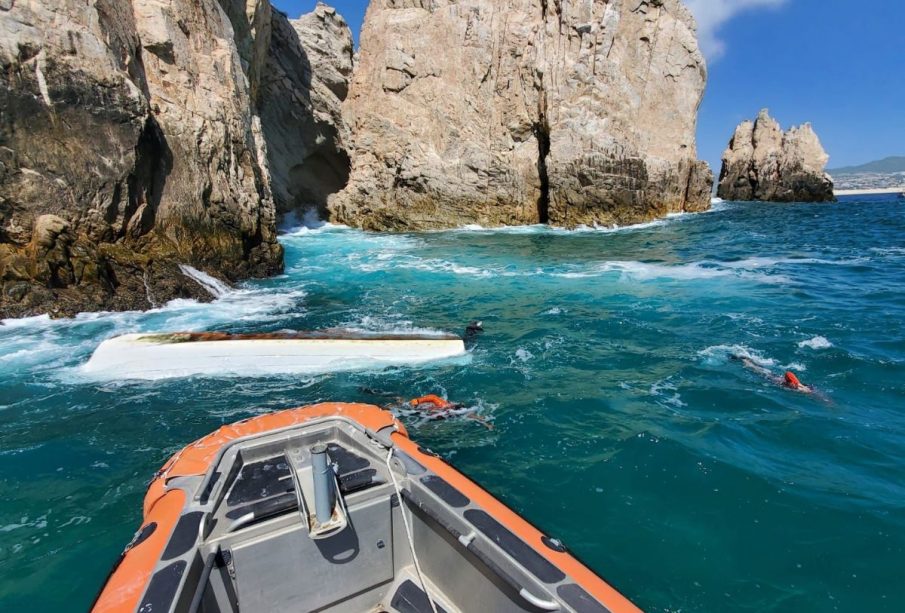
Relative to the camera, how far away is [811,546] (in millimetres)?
4184

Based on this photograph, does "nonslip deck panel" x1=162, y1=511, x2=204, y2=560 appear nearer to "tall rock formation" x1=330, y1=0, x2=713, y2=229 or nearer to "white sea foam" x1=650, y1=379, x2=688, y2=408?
"white sea foam" x1=650, y1=379, x2=688, y2=408

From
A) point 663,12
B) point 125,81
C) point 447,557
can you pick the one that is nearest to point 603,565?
point 447,557

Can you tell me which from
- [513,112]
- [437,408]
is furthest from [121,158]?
[513,112]

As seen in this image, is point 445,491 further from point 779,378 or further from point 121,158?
point 121,158

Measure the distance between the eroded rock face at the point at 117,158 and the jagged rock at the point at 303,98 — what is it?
17002 mm

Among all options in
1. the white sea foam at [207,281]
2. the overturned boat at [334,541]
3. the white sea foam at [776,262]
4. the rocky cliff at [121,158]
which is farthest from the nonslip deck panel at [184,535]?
the white sea foam at [776,262]

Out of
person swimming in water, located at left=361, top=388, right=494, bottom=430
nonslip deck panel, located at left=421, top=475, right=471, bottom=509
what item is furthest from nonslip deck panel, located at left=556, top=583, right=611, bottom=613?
person swimming in water, located at left=361, top=388, right=494, bottom=430

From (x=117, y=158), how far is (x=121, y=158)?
0.29ft

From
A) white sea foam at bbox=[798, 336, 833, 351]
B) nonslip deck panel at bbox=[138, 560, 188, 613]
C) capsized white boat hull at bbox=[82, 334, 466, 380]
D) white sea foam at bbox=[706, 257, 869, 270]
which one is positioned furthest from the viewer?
white sea foam at bbox=[706, 257, 869, 270]

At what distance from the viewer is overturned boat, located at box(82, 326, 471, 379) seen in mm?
8172

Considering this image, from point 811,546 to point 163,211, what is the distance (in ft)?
49.8

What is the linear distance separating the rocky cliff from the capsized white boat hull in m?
4.50

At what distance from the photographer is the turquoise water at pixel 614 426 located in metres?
4.07

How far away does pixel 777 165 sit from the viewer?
5309cm
